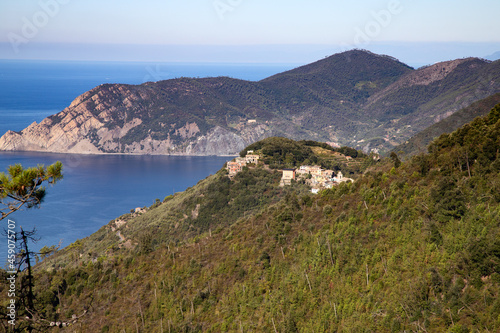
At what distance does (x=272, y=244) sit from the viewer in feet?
83.0

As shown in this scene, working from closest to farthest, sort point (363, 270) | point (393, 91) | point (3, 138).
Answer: point (363, 270), point (3, 138), point (393, 91)

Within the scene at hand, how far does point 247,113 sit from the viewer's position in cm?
16600

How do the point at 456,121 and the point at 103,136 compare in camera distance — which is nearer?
the point at 456,121

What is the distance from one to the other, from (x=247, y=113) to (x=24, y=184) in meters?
160

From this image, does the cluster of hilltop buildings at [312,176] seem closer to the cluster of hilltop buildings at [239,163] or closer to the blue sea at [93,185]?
the cluster of hilltop buildings at [239,163]

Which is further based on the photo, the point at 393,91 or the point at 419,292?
the point at 393,91

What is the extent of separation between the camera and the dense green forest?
16156mm

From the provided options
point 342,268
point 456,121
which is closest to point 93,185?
point 456,121

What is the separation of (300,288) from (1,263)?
29.9m

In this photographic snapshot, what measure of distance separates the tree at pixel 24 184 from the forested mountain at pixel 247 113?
113 meters

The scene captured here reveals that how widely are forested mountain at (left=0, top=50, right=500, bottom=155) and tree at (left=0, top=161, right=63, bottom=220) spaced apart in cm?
11338

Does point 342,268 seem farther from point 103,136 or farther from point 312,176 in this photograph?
point 103,136

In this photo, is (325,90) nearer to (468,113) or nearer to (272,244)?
(468,113)

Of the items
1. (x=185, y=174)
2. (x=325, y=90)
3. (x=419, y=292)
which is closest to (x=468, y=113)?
(x=185, y=174)
